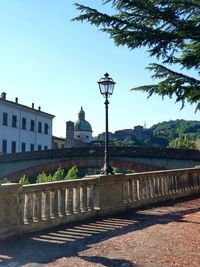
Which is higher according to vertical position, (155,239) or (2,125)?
(2,125)

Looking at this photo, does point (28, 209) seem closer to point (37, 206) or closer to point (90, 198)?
point (37, 206)

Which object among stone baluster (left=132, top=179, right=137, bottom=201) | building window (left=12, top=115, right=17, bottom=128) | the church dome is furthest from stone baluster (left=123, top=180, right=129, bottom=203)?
the church dome

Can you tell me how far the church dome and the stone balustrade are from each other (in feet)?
279

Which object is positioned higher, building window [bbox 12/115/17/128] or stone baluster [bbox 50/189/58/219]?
building window [bbox 12/115/17/128]

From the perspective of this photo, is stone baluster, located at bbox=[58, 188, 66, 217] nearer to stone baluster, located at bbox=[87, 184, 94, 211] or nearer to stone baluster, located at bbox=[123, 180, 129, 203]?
stone baluster, located at bbox=[87, 184, 94, 211]

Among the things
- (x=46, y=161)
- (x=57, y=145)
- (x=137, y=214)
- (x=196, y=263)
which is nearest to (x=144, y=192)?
(x=137, y=214)

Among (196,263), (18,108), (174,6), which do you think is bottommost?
(196,263)

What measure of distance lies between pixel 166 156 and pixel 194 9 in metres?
23.8

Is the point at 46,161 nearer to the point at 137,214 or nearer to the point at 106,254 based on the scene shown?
the point at 137,214

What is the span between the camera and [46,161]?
40.1 meters

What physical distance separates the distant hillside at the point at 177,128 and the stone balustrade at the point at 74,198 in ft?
316

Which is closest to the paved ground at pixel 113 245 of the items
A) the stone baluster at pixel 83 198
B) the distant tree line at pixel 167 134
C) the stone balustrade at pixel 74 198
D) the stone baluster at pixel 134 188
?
the stone balustrade at pixel 74 198

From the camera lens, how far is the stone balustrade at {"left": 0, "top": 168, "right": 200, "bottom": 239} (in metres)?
7.45

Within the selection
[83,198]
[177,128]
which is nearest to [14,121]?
[83,198]
